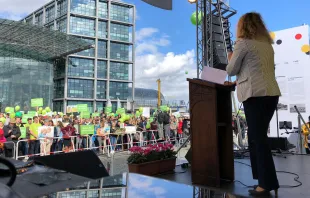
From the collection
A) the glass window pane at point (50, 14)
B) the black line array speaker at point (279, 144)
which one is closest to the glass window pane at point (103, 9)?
the glass window pane at point (50, 14)

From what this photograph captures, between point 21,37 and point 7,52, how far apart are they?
6.35m

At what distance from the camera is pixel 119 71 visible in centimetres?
5078

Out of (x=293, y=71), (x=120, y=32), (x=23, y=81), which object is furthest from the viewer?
(x=120, y=32)

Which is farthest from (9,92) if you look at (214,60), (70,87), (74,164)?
(74,164)

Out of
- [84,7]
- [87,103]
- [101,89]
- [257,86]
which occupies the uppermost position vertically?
[84,7]

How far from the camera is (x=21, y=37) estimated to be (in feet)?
120

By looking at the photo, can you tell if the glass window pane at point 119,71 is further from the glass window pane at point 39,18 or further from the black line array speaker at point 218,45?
the black line array speaker at point 218,45

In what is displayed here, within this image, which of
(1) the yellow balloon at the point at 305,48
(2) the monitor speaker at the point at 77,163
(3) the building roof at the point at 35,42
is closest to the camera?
(2) the monitor speaker at the point at 77,163

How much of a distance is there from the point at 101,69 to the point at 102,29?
7072 millimetres

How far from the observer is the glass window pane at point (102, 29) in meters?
48.7

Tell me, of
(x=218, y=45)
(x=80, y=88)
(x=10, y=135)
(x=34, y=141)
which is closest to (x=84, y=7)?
(x=80, y=88)

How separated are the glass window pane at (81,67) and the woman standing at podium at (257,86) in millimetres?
45901

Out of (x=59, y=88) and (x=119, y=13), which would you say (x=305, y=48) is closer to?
(x=59, y=88)

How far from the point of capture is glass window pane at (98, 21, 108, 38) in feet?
160
